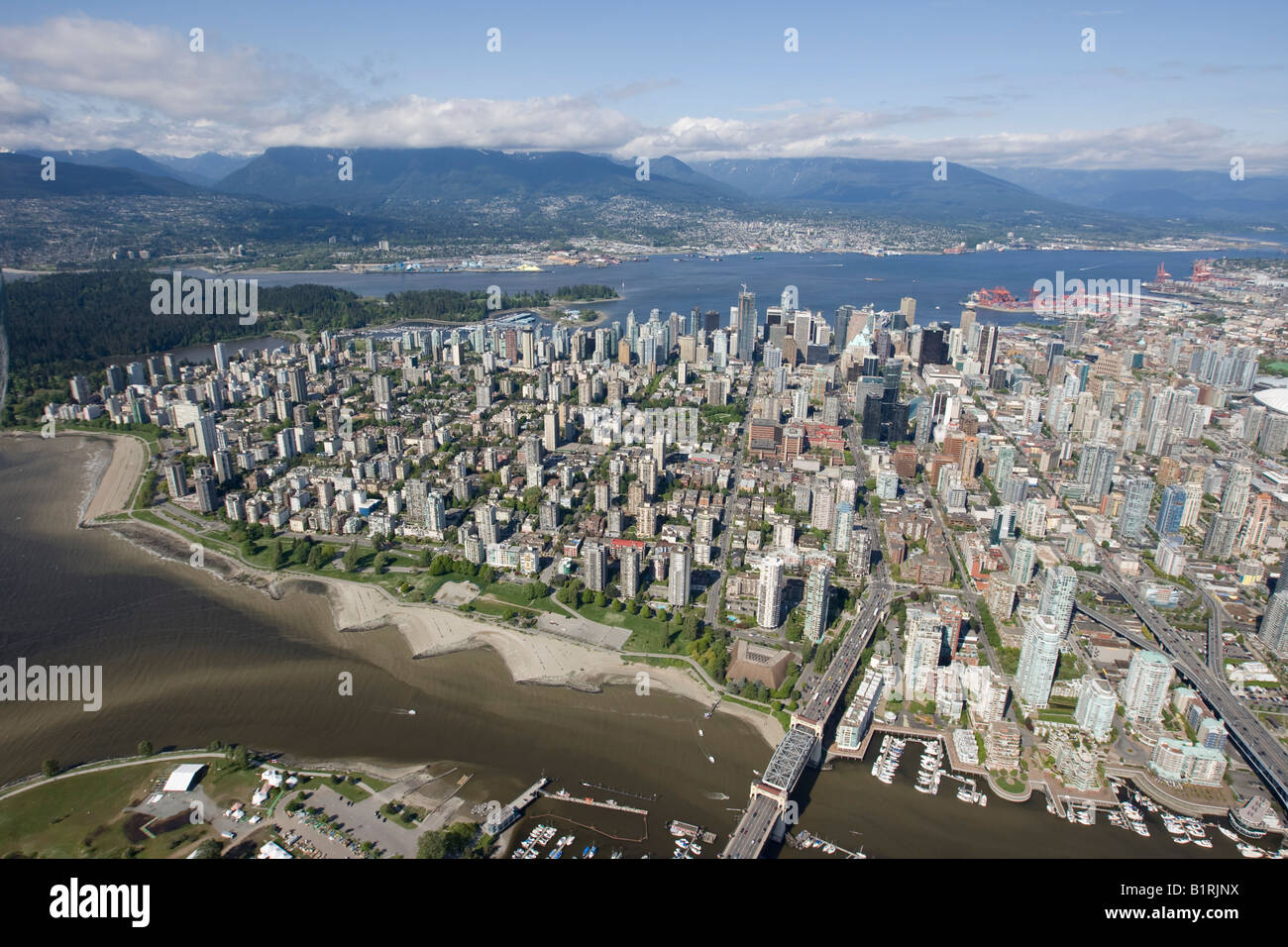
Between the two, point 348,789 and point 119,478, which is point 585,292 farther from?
point 348,789

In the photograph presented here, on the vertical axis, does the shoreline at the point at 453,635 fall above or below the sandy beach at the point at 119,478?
below

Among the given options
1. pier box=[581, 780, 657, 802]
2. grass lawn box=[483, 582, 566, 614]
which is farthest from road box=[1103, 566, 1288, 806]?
grass lawn box=[483, 582, 566, 614]

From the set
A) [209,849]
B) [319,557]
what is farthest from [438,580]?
[209,849]

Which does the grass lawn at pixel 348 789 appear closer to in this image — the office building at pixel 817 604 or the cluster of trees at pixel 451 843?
the cluster of trees at pixel 451 843

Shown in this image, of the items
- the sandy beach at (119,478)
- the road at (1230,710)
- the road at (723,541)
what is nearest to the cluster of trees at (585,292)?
the road at (723,541)

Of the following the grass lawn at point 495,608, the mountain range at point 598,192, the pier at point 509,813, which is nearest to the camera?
the pier at point 509,813

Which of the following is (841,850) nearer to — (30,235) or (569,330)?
(569,330)

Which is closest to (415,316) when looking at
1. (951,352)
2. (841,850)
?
(951,352)

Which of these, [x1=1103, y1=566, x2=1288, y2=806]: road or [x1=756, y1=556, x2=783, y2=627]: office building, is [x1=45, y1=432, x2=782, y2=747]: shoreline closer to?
[x1=756, y1=556, x2=783, y2=627]: office building

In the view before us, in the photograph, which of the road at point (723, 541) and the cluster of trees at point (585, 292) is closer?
the road at point (723, 541)
